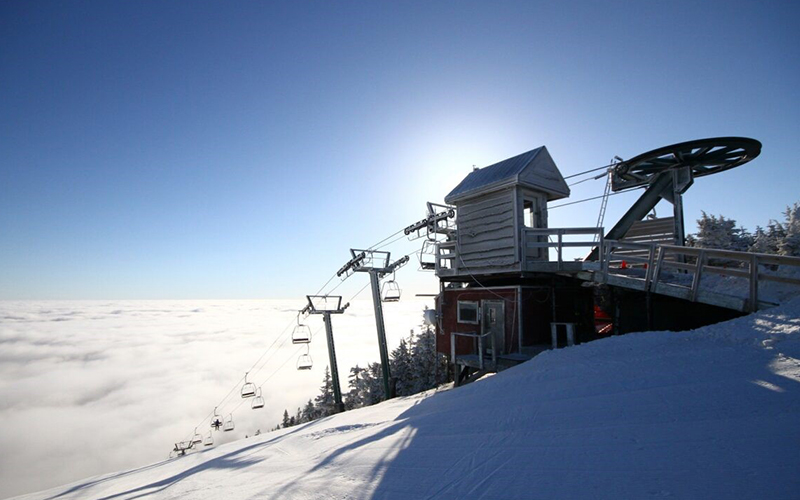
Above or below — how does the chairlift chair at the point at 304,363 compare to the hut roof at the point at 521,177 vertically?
below

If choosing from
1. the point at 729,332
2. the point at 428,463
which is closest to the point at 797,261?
the point at 729,332

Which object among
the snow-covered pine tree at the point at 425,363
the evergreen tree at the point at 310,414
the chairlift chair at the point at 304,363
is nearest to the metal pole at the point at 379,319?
the chairlift chair at the point at 304,363

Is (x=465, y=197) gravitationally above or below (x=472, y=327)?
above

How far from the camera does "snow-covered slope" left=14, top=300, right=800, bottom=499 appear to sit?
9.45 feet

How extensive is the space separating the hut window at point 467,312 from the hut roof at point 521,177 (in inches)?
172

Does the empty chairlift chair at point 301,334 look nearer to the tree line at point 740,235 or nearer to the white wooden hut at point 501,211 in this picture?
the white wooden hut at point 501,211

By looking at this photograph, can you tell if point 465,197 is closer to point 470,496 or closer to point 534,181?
point 534,181

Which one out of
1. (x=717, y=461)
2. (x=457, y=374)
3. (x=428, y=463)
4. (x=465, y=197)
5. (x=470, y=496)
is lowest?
(x=457, y=374)

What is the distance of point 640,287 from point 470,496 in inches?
357

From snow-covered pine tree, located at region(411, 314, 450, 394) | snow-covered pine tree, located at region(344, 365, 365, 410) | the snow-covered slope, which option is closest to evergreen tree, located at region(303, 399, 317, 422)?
snow-covered pine tree, located at region(344, 365, 365, 410)

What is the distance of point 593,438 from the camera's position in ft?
12.1

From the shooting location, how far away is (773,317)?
6.41 meters

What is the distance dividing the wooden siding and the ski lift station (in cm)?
4

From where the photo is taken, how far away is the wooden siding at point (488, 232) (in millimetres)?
13062
